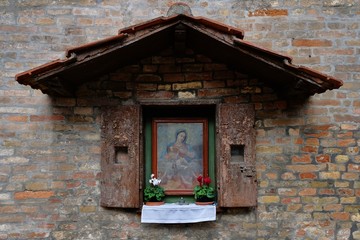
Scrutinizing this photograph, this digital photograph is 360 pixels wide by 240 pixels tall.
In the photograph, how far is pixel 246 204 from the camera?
4.17m

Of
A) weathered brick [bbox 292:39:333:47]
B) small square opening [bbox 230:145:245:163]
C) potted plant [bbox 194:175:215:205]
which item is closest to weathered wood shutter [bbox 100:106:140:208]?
potted plant [bbox 194:175:215:205]

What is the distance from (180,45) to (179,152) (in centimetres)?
117

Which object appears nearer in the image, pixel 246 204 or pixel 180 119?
pixel 246 204

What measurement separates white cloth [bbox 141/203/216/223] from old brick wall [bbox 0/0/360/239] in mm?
148

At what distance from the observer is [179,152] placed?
4418 millimetres

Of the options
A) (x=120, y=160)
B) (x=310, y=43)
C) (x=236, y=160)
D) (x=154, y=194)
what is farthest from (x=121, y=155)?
(x=310, y=43)

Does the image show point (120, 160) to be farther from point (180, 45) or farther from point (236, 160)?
point (180, 45)

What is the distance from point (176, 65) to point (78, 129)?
127cm

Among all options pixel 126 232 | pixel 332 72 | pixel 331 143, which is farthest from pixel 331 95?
pixel 126 232

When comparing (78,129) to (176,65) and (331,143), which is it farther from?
(331,143)

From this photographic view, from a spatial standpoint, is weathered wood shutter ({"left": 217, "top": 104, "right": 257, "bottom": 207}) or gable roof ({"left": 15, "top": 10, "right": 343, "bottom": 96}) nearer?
gable roof ({"left": 15, "top": 10, "right": 343, "bottom": 96})

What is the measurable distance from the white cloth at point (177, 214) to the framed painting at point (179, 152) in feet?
0.89

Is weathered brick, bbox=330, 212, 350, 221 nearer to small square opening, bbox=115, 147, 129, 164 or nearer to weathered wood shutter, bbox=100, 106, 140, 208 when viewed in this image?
weathered wood shutter, bbox=100, 106, 140, 208

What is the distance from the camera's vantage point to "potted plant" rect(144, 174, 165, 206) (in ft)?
13.9
